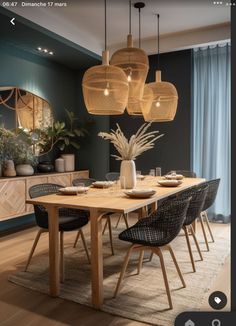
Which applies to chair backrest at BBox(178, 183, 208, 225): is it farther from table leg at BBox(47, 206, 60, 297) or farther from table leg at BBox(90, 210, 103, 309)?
table leg at BBox(47, 206, 60, 297)

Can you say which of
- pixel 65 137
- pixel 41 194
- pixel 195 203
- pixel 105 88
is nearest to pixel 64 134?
pixel 65 137

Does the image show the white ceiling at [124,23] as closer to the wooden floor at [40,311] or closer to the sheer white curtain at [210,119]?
the sheer white curtain at [210,119]

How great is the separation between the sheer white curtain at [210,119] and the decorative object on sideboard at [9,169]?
2557mm

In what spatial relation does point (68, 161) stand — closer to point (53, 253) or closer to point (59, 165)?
point (59, 165)

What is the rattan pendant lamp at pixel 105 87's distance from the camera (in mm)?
2295

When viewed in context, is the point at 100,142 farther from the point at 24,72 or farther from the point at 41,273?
the point at 41,273

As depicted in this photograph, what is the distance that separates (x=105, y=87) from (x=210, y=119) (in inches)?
92.5

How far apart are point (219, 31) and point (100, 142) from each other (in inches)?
95.5

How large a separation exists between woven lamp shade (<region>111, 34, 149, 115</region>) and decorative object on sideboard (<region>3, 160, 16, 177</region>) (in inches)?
73.1

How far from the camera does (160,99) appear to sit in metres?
3.13

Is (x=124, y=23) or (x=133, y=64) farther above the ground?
(x=124, y=23)

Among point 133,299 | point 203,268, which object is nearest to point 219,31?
point 203,268

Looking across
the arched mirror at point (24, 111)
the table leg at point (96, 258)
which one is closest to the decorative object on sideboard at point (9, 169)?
the arched mirror at point (24, 111)

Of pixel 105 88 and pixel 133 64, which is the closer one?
pixel 105 88
